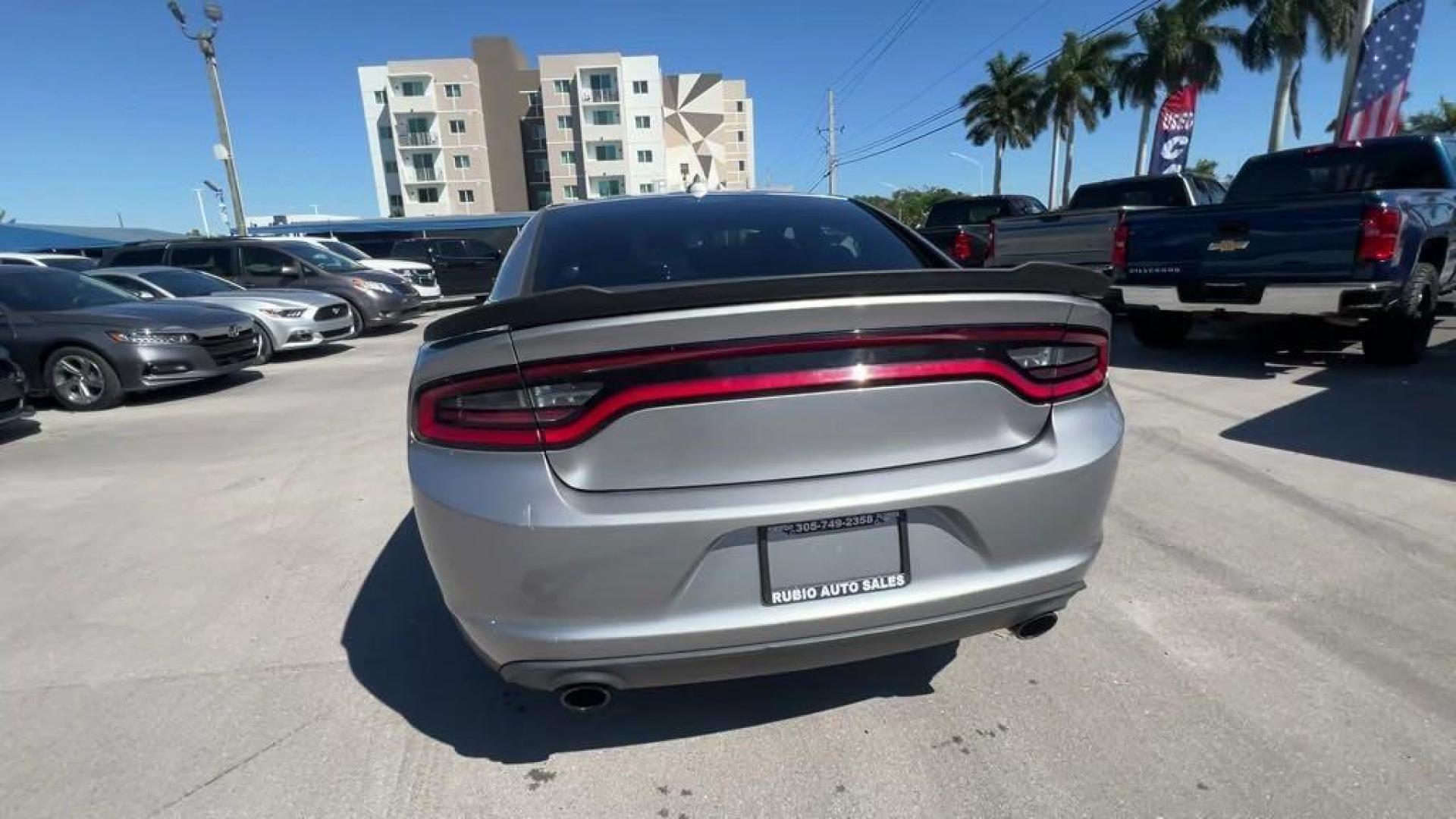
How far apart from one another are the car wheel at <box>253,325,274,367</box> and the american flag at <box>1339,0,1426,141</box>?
20182 millimetres

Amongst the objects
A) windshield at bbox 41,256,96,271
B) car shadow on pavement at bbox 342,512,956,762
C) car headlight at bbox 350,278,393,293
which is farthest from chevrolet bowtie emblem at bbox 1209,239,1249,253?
windshield at bbox 41,256,96,271

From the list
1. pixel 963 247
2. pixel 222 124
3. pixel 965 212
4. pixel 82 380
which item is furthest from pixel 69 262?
pixel 965 212

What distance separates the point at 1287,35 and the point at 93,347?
39.5m

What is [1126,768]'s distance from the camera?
2.02m

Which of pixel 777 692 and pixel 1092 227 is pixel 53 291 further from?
pixel 1092 227

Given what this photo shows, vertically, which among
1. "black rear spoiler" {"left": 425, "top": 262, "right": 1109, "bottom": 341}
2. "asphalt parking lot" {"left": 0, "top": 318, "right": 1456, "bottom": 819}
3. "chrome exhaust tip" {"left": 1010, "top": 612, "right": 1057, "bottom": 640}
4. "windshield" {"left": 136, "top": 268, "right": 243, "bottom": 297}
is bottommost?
"asphalt parking lot" {"left": 0, "top": 318, "right": 1456, "bottom": 819}

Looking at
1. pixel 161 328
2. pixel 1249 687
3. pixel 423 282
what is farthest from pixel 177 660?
pixel 423 282

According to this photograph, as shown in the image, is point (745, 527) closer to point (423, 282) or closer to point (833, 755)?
point (833, 755)

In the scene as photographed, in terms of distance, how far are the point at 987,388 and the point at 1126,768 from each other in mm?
1141

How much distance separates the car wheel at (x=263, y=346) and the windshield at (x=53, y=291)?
4.14ft

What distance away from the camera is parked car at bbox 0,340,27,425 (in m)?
5.75

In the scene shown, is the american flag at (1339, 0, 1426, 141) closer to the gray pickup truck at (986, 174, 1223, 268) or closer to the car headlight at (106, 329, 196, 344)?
the gray pickup truck at (986, 174, 1223, 268)

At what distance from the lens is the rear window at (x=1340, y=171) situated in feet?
23.6

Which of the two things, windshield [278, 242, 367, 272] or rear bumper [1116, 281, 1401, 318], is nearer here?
rear bumper [1116, 281, 1401, 318]
